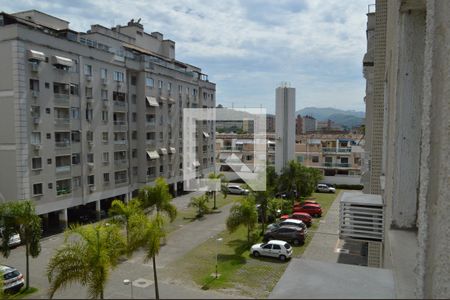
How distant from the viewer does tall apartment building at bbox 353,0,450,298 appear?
87.7 inches

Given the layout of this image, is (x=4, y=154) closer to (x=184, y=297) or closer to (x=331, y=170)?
(x=184, y=297)

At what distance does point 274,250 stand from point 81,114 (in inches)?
550

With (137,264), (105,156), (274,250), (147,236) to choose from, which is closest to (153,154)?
(105,156)

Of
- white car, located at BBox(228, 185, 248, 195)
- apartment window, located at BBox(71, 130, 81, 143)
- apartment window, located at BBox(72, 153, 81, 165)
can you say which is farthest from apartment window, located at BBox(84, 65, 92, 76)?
white car, located at BBox(228, 185, 248, 195)

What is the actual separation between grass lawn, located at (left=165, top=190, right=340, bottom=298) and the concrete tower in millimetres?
18893

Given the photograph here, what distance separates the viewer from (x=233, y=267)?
14328mm

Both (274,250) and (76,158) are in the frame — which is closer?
(274,250)

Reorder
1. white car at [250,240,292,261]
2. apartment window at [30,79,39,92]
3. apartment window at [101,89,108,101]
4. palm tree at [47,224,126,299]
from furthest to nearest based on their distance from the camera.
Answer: apartment window at [101,89,108,101], apartment window at [30,79,39,92], white car at [250,240,292,261], palm tree at [47,224,126,299]

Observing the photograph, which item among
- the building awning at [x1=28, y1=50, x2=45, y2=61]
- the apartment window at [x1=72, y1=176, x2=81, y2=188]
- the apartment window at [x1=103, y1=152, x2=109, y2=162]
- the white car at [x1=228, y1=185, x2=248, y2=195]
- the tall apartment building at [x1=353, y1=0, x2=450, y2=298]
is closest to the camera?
the tall apartment building at [x1=353, y1=0, x2=450, y2=298]

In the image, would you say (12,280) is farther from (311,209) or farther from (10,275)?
(311,209)

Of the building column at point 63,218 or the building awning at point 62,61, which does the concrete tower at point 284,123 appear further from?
the building awning at point 62,61

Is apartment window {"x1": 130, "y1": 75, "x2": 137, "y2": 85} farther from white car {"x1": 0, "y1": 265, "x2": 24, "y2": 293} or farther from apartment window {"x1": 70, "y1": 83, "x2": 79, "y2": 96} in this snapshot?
white car {"x1": 0, "y1": 265, "x2": 24, "y2": 293}

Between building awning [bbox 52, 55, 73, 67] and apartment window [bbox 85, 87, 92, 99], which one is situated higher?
building awning [bbox 52, 55, 73, 67]

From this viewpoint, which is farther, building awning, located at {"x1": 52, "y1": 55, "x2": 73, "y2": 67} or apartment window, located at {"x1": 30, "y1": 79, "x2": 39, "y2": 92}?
building awning, located at {"x1": 52, "y1": 55, "x2": 73, "y2": 67}
